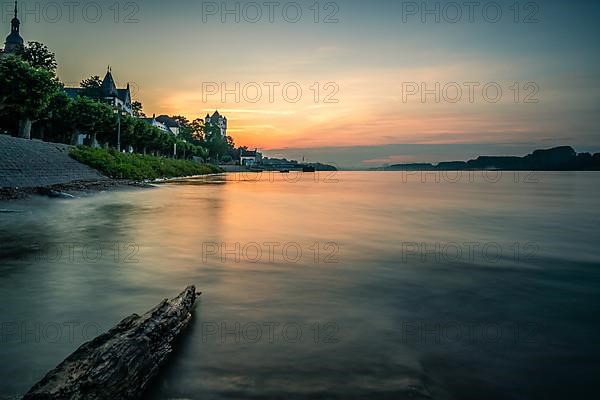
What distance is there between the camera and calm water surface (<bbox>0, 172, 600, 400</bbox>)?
4.95 m

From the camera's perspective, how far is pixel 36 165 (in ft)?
114

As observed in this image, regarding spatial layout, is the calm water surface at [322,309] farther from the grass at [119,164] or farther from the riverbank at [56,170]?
the grass at [119,164]

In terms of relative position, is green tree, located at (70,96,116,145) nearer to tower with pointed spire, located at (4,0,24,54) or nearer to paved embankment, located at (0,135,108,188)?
paved embankment, located at (0,135,108,188)

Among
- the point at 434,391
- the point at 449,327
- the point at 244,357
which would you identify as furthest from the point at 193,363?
the point at 449,327

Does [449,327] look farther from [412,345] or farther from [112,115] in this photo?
[112,115]

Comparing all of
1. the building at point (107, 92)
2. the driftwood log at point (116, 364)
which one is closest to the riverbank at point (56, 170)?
the driftwood log at point (116, 364)

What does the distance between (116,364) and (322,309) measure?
4.40 m

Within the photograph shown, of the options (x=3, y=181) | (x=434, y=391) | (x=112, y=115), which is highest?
(x=112, y=115)

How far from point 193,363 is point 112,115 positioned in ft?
226

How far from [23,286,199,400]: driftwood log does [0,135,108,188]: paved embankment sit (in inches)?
1163

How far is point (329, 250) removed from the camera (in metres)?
14.6

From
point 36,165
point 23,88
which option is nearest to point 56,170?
point 36,165

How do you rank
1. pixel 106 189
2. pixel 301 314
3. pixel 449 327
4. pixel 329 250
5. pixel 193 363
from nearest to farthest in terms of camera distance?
pixel 193 363, pixel 449 327, pixel 301 314, pixel 329 250, pixel 106 189

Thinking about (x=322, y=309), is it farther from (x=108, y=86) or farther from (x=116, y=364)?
(x=108, y=86)
